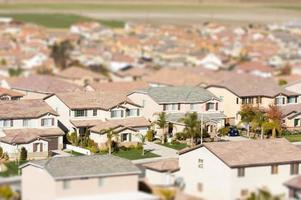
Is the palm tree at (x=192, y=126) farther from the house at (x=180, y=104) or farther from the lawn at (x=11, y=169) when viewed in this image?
the lawn at (x=11, y=169)

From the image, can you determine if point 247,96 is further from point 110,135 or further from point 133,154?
point 110,135

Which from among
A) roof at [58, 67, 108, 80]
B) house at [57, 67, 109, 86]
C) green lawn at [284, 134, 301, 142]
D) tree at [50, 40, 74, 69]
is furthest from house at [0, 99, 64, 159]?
tree at [50, 40, 74, 69]

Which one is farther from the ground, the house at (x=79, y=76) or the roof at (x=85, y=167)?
the house at (x=79, y=76)

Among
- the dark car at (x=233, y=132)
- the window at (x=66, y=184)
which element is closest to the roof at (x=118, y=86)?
the dark car at (x=233, y=132)

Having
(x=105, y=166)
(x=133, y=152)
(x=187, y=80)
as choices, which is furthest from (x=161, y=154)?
(x=187, y=80)

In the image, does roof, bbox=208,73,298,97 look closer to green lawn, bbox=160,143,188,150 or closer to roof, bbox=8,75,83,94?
green lawn, bbox=160,143,188,150

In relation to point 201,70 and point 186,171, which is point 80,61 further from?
point 186,171
